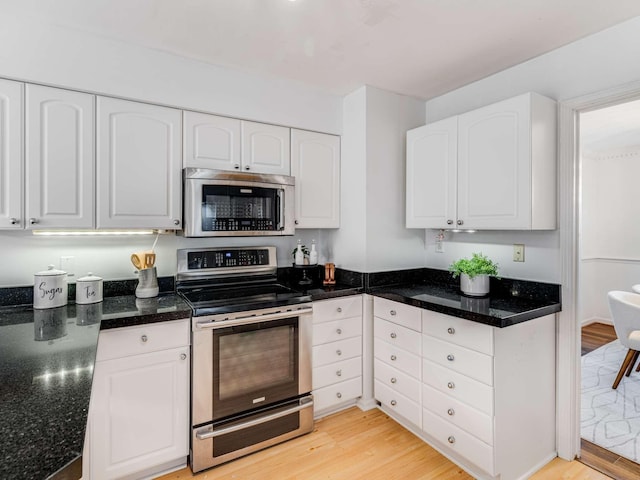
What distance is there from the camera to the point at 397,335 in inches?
94.9

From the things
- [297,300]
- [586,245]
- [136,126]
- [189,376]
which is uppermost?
[136,126]

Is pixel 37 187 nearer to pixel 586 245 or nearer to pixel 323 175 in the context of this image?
pixel 323 175

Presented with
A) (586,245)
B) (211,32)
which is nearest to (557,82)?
(211,32)

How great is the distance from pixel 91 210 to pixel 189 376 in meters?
1.09

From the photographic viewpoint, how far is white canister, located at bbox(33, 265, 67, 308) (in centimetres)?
190

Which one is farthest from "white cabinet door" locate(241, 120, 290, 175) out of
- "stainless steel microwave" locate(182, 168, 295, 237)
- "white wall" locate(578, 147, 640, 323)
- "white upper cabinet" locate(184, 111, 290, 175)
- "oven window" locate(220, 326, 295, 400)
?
"white wall" locate(578, 147, 640, 323)

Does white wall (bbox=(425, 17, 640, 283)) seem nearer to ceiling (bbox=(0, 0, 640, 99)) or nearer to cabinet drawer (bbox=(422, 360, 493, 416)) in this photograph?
ceiling (bbox=(0, 0, 640, 99))

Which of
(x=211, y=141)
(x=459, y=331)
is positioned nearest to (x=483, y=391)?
(x=459, y=331)

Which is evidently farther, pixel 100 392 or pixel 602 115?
pixel 602 115

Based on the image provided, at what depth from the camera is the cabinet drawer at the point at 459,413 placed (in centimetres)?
183

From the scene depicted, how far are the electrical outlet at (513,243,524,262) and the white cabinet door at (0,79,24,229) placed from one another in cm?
290

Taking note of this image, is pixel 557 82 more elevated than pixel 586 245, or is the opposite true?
pixel 557 82

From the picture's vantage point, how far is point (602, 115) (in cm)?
317

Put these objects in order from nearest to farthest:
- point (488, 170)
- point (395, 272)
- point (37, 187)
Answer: point (37, 187) < point (488, 170) < point (395, 272)
